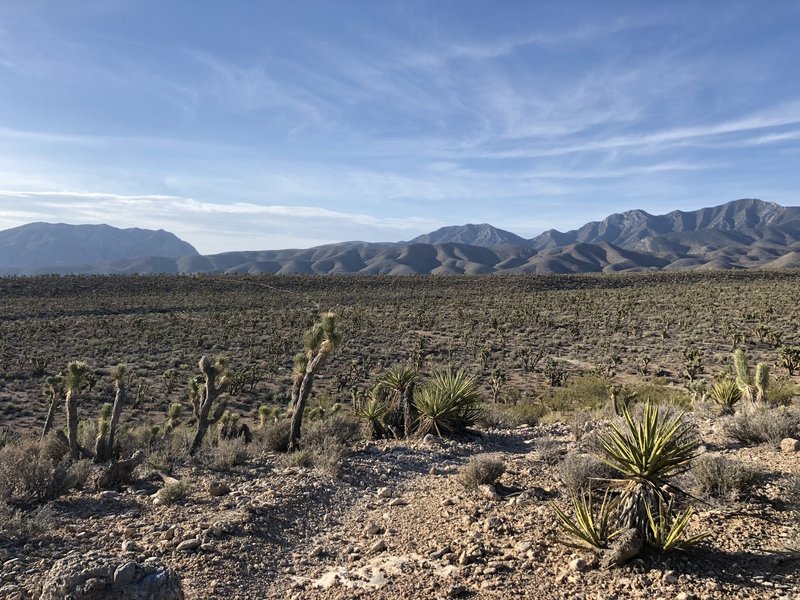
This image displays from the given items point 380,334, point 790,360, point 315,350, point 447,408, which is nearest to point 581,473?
point 447,408

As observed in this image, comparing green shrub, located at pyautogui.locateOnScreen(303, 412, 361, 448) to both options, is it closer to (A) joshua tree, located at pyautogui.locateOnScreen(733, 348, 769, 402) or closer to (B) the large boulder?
(B) the large boulder

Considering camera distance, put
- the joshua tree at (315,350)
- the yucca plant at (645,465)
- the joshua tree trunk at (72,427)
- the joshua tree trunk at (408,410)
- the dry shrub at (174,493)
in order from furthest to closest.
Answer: the joshua tree trunk at (408,410), the joshua tree trunk at (72,427), the joshua tree at (315,350), the dry shrub at (174,493), the yucca plant at (645,465)

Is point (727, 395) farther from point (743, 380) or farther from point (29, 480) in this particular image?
point (29, 480)

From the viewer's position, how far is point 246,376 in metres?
28.1

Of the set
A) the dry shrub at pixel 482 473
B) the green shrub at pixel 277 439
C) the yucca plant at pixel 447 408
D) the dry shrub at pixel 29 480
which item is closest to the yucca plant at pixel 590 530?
the dry shrub at pixel 482 473

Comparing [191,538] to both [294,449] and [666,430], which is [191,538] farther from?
[666,430]

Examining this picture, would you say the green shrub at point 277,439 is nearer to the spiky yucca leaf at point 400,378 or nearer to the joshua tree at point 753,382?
the spiky yucca leaf at point 400,378

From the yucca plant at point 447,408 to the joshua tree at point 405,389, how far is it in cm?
17

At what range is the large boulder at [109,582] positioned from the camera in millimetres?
4027

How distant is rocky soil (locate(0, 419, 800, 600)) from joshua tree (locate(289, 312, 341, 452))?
72.2 inches

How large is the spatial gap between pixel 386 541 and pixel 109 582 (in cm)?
307

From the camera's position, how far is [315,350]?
38.1 ft

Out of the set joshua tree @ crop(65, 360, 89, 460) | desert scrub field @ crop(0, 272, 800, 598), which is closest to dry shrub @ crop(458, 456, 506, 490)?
desert scrub field @ crop(0, 272, 800, 598)

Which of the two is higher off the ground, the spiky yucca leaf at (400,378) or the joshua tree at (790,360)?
the spiky yucca leaf at (400,378)
